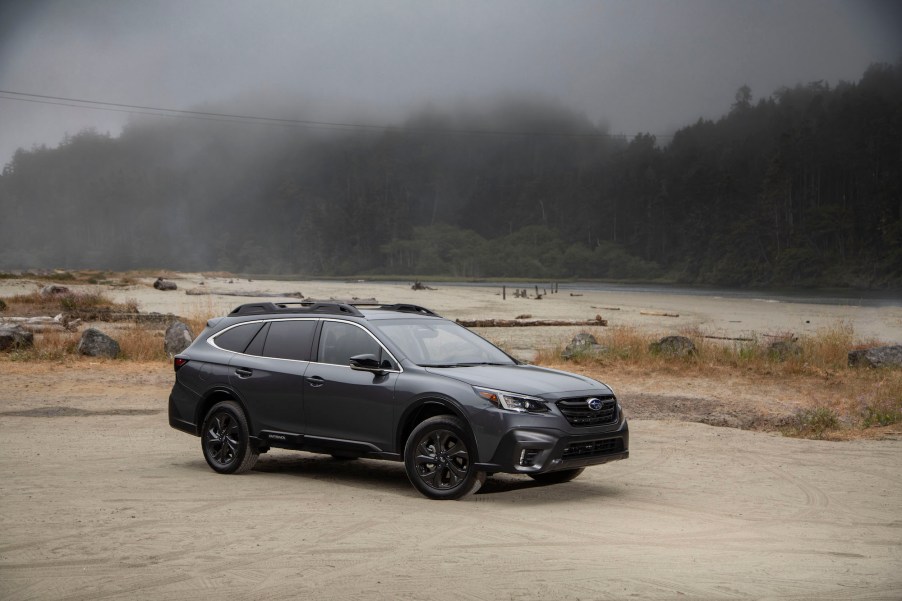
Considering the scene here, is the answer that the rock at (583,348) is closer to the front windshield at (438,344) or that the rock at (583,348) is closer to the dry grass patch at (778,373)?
the dry grass patch at (778,373)

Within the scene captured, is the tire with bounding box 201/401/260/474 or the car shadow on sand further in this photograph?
the tire with bounding box 201/401/260/474

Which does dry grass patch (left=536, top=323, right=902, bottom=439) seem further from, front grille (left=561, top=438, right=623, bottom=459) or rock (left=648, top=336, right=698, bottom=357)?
front grille (left=561, top=438, right=623, bottom=459)

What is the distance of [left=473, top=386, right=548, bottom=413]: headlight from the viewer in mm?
9086

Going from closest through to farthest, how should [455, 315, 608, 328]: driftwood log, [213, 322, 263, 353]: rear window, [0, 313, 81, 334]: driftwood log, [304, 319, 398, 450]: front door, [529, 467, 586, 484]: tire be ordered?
[304, 319, 398, 450]: front door, [529, 467, 586, 484]: tire, [213, 322, 263, 353]: rear window, [0, 313, 81, 334]: driftwood log, [455, 315, 608, 328]: driftwood log

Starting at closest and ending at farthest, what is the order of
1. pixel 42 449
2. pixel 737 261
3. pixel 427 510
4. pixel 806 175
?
pixel 427 510 → pixel 42 449 → pixel 737 261 → pixel 806 175

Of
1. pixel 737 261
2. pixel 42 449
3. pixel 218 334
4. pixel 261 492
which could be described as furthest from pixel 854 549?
pixel 737 261

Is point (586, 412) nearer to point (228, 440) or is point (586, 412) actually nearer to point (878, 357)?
point (228, 440)

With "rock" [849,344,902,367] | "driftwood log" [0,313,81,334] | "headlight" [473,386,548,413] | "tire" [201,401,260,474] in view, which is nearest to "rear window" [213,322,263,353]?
"tire" [201,401,260,474]

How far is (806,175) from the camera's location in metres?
177

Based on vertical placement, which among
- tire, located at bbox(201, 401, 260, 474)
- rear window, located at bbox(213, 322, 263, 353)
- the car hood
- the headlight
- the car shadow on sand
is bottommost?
the car shadow on sand

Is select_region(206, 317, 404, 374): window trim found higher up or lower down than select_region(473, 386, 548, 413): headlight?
higher up

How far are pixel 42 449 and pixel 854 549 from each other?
939 centimetres

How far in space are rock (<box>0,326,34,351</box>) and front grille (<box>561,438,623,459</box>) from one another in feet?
60.6

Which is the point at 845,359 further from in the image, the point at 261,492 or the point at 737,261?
the point at 737,261
